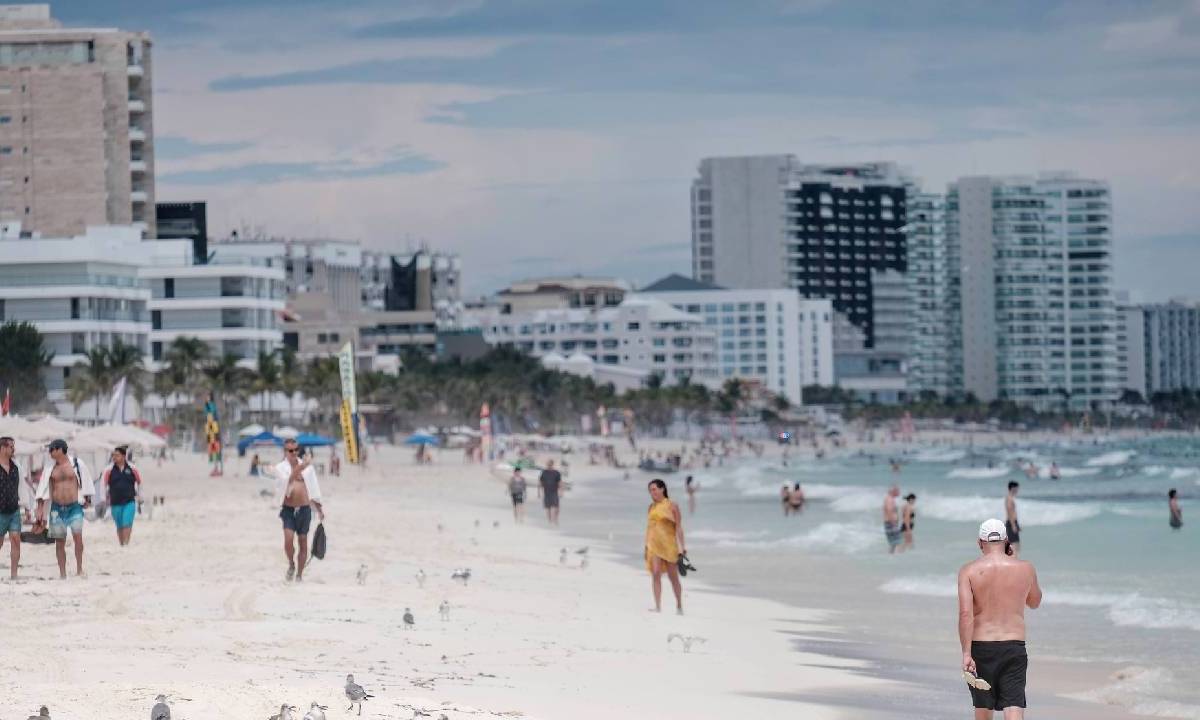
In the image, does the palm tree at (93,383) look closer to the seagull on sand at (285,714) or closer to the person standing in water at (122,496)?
the person standing in water at (122,496)

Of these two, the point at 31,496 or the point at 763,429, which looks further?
the point at 763,429

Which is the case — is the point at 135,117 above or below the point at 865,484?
above

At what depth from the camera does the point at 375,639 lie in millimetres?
14008

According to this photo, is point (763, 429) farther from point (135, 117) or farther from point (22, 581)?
point (22, 581)

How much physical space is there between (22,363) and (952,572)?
54499mm

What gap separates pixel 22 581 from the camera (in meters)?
17.0

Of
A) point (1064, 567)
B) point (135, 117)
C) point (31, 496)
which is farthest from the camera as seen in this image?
point (135, 117)

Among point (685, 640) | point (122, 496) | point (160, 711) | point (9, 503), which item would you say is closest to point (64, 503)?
point (9, 503)

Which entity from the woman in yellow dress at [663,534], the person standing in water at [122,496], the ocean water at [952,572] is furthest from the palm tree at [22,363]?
the woman in yellow dress at [663,534]

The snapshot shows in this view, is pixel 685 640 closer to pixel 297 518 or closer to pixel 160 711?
pixel 297 518

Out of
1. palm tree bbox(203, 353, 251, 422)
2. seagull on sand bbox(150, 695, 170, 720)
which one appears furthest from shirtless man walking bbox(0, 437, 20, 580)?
palm tree bbox(203, 353, 251, 422)

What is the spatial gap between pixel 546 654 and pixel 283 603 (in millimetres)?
3036

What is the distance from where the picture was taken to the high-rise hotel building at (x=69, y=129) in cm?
9481

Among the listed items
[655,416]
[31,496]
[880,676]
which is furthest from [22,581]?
[655,416]
